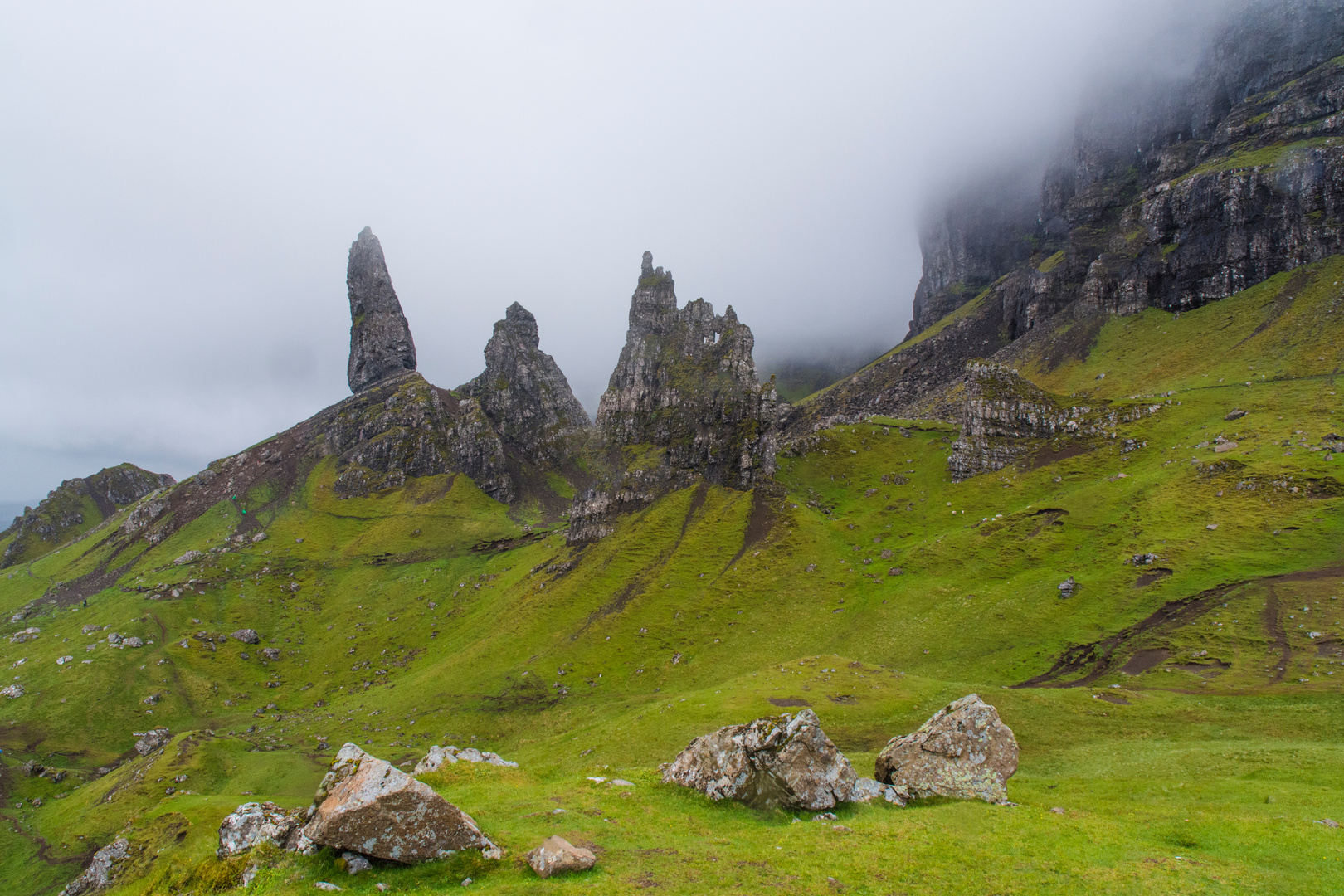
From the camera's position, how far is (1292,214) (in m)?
138

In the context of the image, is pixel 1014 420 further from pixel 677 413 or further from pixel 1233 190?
pixel 1233 190

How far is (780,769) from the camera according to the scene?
26266 millimetres

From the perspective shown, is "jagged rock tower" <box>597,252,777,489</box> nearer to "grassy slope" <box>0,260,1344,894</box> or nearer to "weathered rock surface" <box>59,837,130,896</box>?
"grassy slope" <box>0,260,1344,894</box>

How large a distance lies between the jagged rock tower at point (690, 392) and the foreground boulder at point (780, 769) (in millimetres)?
96264

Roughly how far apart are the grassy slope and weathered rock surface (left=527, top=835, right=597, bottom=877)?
51 cm

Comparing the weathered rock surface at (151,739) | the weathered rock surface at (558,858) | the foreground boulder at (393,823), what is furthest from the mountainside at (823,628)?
the weathered rock surface at (151,739)

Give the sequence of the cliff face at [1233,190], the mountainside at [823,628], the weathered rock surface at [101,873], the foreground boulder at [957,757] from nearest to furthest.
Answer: the mountainside at [823,628] < the foreground boulder at [957,757] < the weathered rock surface at [101,873] < the cliff face at [1233,190]

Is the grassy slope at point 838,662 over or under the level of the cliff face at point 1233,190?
under

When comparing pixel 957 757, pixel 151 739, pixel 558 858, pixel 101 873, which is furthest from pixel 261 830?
pixel 151 739

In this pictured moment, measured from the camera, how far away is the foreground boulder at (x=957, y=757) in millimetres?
28328

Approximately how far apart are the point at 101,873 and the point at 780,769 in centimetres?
6769

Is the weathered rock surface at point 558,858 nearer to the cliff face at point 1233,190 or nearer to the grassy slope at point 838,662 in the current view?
the grassy slope at point 838,662

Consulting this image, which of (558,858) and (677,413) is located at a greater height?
(677,413)

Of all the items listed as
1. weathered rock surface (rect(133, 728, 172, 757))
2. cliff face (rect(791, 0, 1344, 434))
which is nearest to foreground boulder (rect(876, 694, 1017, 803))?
Result: weathered rock surface (rect(133, 728, 172, 757))
